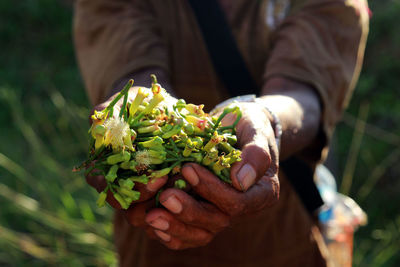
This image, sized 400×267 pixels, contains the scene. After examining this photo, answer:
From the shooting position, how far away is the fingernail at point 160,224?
0.84 metres

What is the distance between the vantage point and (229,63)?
118 cm

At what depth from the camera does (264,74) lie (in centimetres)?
117

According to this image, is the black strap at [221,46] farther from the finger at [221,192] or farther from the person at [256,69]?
the finger at [221,192]

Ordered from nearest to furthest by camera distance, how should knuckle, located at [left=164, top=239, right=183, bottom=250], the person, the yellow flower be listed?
1. the yellow flower
2. knuckle, located at [left=164, top=239, right=183, bottom=250]
3. the person

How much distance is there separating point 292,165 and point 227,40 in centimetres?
36

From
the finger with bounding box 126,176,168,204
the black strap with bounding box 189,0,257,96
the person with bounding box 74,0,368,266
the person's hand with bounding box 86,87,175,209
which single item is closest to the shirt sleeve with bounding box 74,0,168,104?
the person with bounding box 74,0,368,266

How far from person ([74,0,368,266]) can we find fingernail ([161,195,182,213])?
1.05 ft

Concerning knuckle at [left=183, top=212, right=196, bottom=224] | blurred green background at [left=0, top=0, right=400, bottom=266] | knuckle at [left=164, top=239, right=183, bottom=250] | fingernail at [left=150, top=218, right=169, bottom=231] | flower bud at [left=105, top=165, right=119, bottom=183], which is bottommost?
blurred green background at [left=0, top=0, right=400, bottom=266]

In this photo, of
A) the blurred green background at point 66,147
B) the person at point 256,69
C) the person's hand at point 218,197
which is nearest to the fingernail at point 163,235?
the person's hand at point 218,197

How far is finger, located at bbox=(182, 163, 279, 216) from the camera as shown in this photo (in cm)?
81

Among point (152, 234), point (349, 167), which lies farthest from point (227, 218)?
point (349, 167)

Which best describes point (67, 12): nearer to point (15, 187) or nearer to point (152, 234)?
point (15, 187)

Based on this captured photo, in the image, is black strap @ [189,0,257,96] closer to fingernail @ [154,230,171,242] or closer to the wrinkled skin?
the wrinkled skin

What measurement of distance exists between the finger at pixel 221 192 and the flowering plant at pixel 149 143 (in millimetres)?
20
